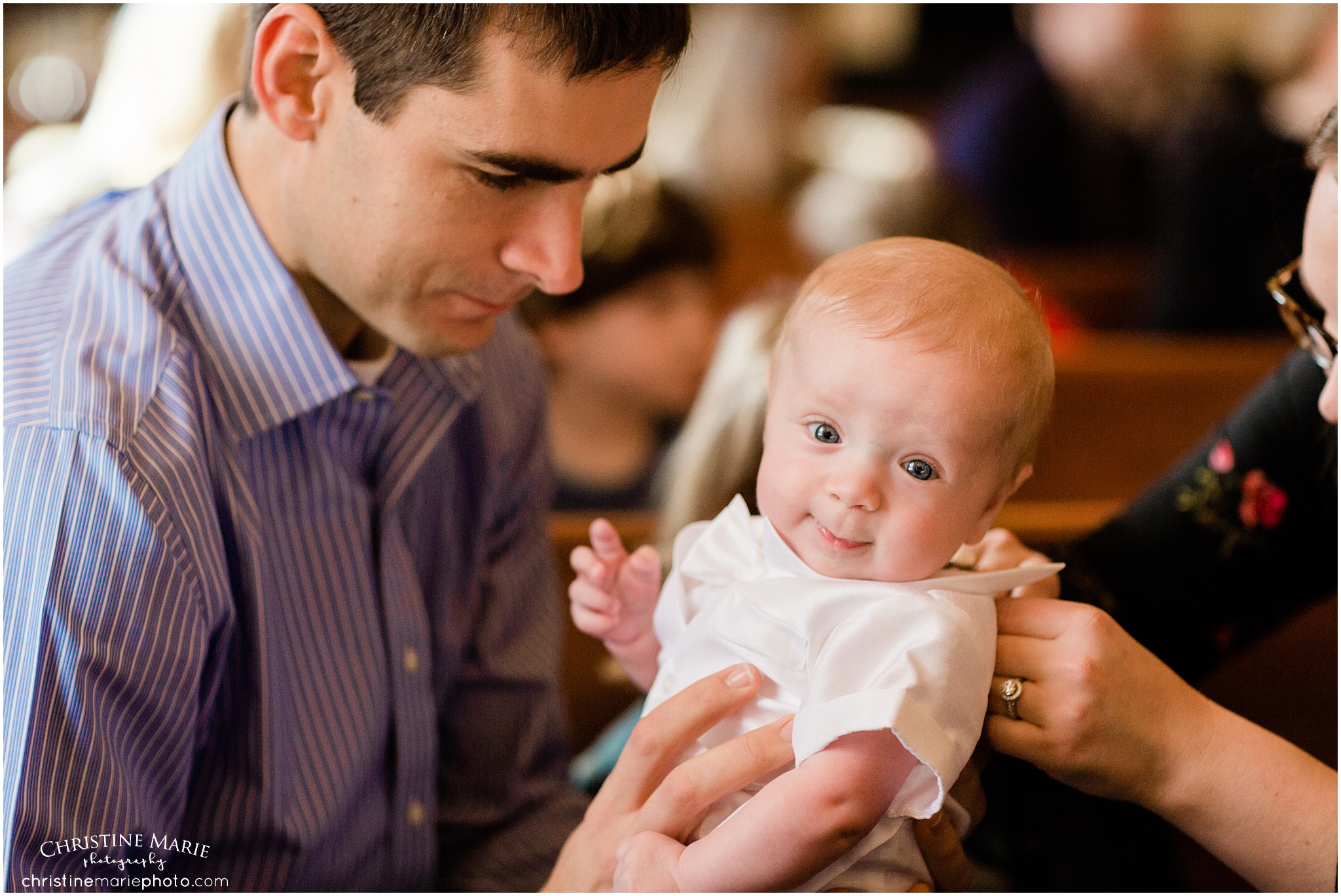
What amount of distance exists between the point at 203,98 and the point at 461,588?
1.85 meters

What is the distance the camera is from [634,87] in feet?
3.52

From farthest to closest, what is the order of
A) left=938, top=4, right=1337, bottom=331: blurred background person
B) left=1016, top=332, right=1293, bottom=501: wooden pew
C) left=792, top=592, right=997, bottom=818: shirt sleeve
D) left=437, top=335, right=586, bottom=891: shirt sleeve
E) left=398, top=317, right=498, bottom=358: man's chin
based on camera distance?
left=938, top=4, right=1337, bottom=331: blurred background person
left=1016, top=332, right=1293, bottom=501: wooden pew
left=437, top=335, right=586, bottom=891: shirt sleeve
left=398, top=317, right=498, bottom=358: man's chin
left=792, top=592, right=997, bottom=818: shirt sleeve

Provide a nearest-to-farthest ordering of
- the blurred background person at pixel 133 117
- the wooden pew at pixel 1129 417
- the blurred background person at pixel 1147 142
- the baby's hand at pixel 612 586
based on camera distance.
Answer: the baby's hand at pixel 612 586 < the wooden pew at pixel 1129 417 < the blurred background person at pixel 133 117 < the blurred background person at pixel 1147 142

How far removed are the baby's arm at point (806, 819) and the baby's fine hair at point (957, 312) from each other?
284mm

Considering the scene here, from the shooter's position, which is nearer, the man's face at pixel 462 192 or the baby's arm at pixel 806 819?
the baby's arm at pixel 806 819

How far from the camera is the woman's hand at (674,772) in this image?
952 millimetres

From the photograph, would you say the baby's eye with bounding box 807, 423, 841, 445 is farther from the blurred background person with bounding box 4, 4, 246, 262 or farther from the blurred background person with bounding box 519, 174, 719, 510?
the blurred background person with bounding box 4, 4, 246, 262

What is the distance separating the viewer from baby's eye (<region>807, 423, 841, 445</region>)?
3.10 ft

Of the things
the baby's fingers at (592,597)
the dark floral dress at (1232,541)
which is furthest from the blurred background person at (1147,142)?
the baby's fingers at (592,597)

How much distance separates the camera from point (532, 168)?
107 centimetres

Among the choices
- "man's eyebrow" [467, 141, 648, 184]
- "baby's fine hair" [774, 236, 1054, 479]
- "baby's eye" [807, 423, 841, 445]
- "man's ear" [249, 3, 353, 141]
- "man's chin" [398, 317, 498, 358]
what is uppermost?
"man's ear" [249, 3, 353, 141]

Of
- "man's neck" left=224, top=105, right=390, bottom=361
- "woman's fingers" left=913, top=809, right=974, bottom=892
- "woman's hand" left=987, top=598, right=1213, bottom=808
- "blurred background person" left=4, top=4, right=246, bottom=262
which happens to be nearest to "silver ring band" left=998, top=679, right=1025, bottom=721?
"woman's hand" left=987, top=598, right=1213, bottom=808

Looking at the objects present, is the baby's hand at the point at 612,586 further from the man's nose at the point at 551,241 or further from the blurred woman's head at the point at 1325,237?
the blurred woman's head at the point at 1325,237

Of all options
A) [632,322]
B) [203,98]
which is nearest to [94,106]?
[203,98]
